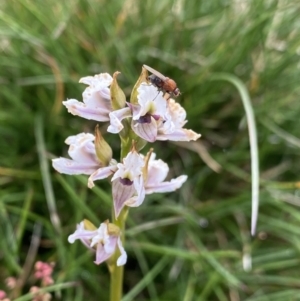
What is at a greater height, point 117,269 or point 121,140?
point 121,140

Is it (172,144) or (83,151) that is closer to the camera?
(83,151)

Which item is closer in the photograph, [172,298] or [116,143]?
[172,298]

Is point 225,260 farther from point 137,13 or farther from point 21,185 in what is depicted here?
point 137,13

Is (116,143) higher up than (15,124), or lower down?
lower down

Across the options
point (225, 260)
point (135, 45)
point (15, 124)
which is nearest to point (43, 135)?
point (15, 124)

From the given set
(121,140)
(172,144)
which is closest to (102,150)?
(121,140)

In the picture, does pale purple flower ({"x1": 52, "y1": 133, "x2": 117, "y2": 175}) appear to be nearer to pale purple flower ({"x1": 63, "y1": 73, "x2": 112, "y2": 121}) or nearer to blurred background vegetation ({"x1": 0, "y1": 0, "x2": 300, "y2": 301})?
pale purple flower ({"x1": 63, "y1": 73, "x2": 112, "y2": 121})

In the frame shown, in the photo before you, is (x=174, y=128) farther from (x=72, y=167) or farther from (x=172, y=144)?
(x=172, y=144)
